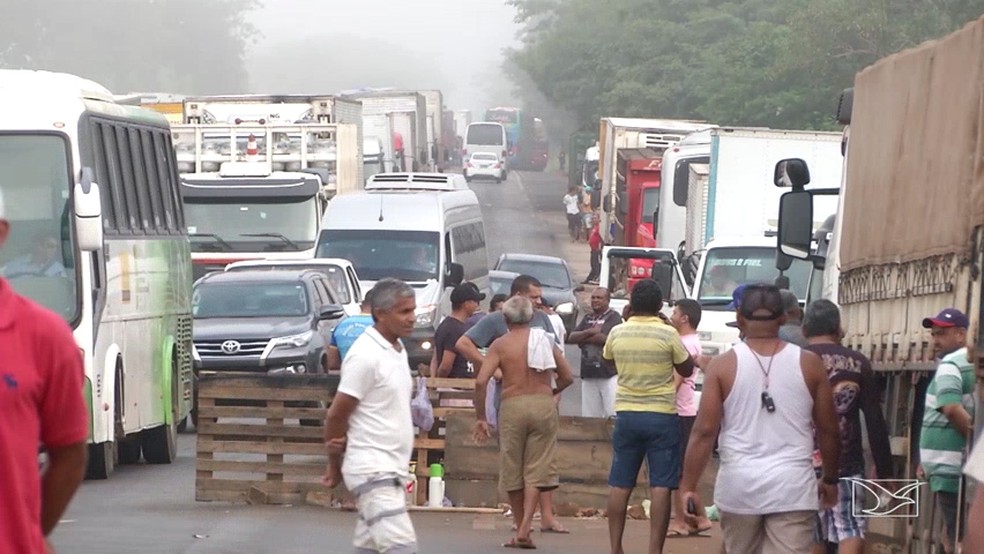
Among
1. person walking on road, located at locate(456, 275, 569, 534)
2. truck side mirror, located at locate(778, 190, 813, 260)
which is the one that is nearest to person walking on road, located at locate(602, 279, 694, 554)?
person walking on road, located at locate(456, 275, 569, 534)

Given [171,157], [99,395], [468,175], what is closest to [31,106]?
[99,395]

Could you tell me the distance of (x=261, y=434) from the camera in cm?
1459

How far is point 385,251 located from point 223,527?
1501cm

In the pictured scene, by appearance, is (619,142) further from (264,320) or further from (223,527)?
(223,527)

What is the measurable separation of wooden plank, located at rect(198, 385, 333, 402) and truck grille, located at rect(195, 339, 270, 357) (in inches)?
→ 263

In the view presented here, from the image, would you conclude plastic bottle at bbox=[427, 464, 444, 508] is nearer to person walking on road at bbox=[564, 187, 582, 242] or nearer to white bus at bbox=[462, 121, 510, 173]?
person walking on road at bbox=[564, 187, 582, 242]

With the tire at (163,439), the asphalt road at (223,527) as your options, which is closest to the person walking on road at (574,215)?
the tire at (163,439)

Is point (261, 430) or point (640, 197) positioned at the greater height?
point (261, 430)

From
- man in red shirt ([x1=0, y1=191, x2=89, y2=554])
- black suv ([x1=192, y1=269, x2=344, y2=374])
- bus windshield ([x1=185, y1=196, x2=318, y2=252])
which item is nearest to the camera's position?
man in red shirt ([x1=0, y1=191, x2=89, y2=554])

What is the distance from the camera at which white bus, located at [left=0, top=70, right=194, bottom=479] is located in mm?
14914

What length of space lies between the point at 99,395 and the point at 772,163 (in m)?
12.6

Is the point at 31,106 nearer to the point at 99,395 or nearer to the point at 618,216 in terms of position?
the point at 99,395

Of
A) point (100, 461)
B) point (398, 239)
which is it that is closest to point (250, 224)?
point (398, 239)

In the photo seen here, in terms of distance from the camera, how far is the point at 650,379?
11336 millimetres
